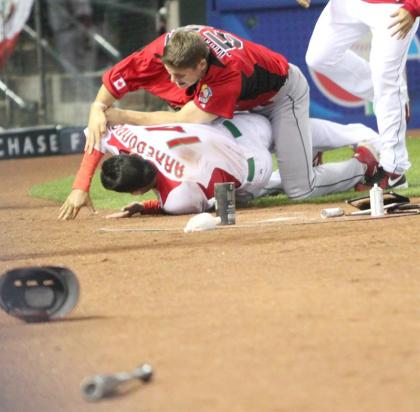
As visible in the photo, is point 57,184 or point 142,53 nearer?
point 142,53

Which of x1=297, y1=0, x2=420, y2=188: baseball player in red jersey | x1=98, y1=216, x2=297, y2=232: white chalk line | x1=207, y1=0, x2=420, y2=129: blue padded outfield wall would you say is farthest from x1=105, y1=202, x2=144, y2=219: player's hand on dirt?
x1=207, y1=0, x2=420, y2=129: blue padded outfield wall

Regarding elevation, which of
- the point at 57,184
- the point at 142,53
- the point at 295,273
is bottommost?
the point at 57,184

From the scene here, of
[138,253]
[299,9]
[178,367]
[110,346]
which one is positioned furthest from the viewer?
[299,9]

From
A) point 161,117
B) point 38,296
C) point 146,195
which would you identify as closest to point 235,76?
point 161,117

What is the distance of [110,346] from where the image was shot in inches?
181

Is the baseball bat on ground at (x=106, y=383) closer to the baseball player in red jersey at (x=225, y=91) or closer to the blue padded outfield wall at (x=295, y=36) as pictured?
the baseball player in red jersey at (x=225, y=91)

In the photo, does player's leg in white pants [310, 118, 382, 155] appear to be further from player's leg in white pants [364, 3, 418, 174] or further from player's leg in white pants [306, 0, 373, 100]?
player's leg in white pants [306, 0, 373, 100]

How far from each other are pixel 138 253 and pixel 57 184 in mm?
5425

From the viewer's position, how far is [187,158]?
852cm

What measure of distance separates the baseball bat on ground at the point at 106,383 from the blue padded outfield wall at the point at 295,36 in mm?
11739

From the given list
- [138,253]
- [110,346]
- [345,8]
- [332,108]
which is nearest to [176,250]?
[138,253]

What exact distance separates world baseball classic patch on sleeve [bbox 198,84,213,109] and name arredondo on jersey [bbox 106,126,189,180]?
235mm

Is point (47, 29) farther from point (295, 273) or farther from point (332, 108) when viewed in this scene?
point (295, 273)

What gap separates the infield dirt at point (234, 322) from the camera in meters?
3.88
